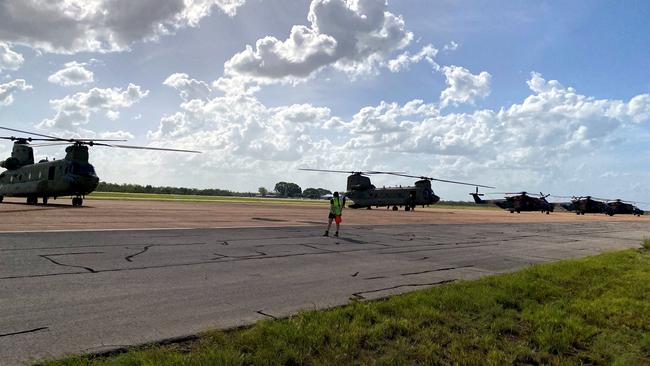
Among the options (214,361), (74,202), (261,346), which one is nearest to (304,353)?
(261,346)

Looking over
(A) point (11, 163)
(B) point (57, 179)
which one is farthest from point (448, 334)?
(A) point (11, 163)

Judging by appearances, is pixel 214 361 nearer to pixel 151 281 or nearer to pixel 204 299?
pixel 204 299

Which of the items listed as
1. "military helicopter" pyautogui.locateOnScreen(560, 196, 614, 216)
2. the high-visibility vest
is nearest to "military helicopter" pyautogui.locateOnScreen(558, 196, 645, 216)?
"military helicopter" pyautogui.locateOnScreen(560, 196, 614, 216)

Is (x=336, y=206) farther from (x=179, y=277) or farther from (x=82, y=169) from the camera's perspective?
(x=82, y=169)

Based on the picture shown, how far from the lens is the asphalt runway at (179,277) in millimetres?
5860

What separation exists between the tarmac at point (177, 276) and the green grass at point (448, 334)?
0.69 m

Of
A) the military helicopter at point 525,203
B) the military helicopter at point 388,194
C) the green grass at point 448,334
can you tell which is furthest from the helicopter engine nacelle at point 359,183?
the green grass at point 448,334

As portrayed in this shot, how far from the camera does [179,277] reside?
9.28m

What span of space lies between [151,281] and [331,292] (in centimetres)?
346

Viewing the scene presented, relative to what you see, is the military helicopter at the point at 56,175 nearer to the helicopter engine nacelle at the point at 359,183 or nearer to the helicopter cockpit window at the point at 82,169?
the helicopter cockpit window at the point at 82,169

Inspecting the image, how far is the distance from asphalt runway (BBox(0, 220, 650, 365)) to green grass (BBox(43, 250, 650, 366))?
2.32ft

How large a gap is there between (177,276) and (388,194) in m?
49.4

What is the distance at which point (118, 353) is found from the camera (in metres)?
5.04

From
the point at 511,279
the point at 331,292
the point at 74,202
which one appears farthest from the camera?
the point at 74,202
